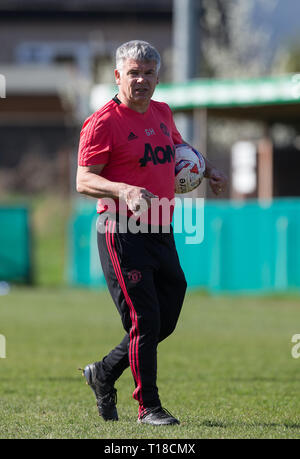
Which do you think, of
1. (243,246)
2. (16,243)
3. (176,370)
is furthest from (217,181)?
(16,243)

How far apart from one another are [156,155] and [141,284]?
788 millimetres

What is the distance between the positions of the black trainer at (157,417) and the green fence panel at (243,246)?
32.3ft

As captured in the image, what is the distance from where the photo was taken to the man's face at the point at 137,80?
5605 millimetres

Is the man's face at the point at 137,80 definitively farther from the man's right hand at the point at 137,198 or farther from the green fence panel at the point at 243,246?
the green fence panel at the point at 243,246

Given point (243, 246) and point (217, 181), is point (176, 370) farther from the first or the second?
point (243, 246)

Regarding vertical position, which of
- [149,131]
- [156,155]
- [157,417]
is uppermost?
[149,131]

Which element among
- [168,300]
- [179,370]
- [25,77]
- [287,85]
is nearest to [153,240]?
[168,300]

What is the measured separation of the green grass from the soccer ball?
1.52 m

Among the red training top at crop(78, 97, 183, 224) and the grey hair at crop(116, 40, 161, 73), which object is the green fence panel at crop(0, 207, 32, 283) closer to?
the red training top at crop(78, 97, 183, 224)

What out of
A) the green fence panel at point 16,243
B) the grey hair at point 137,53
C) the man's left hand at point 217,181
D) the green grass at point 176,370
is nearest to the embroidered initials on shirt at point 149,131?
the grey hair at point 137,53

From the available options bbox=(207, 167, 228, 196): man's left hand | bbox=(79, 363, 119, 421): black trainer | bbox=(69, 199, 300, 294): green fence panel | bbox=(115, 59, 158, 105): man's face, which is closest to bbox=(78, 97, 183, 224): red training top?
bbox=(115, 59, 158, 105): man's face

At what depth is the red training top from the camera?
18.4 ft

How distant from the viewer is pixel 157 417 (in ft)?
18.5
